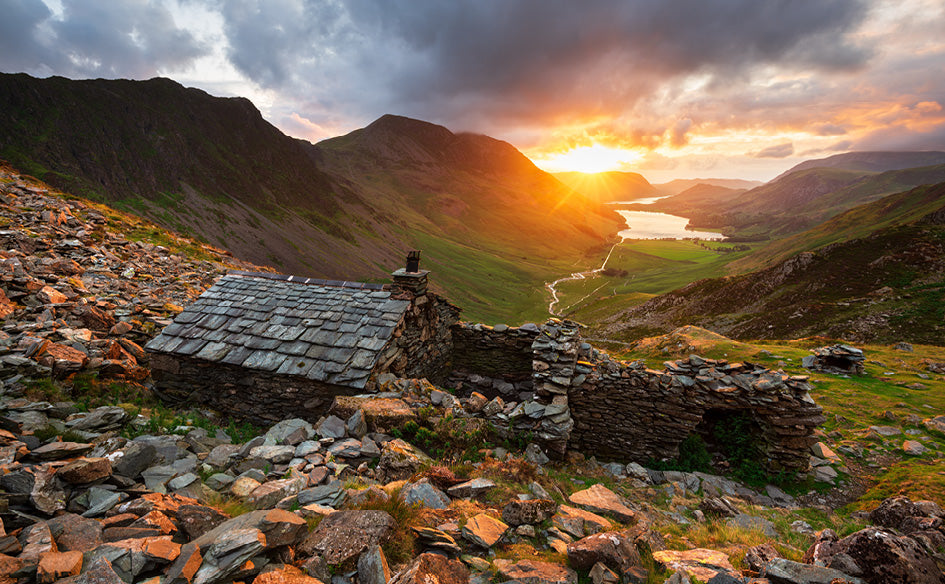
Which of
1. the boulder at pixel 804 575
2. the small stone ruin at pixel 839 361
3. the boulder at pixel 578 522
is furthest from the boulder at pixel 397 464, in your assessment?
Answer: the small stone ruin at pixel 839 361

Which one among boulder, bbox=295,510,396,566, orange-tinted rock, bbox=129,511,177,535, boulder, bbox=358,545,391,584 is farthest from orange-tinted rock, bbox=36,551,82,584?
boulder, bbox=358,545,391,584

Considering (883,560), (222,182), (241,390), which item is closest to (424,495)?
(883,560)

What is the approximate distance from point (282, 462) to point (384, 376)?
3656 mm

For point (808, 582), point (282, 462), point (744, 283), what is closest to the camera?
point (808, 582)

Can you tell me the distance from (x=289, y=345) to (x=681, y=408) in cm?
1215

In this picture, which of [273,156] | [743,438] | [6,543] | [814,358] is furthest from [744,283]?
[273,156]

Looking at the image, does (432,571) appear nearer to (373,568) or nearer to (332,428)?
(373,568)

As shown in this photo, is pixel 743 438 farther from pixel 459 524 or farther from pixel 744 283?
pixel 744 283

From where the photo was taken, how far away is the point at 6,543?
3.56m

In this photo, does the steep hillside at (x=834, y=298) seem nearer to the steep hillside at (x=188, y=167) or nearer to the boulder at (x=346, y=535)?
the boulder at (x=346, y=535)

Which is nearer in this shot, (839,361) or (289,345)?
(289,345)

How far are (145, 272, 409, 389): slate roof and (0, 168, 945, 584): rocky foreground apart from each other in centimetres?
146

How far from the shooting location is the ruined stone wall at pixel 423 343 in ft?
38.8

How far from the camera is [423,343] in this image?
45.3ft
